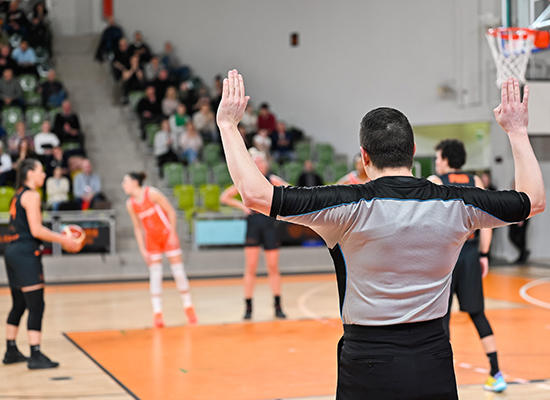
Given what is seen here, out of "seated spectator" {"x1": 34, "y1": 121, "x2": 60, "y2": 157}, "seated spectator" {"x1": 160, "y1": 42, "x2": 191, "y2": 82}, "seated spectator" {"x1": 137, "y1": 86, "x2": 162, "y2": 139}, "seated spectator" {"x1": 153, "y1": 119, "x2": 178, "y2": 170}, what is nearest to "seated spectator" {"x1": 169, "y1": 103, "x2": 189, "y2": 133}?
"seated spectator" {"x1": 153, "y1": 119, "x2": 178, "y2": 170}

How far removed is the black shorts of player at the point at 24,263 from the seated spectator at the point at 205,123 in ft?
33.6

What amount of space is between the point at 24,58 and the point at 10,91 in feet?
5.47

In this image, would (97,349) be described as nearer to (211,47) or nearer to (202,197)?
(202,197)

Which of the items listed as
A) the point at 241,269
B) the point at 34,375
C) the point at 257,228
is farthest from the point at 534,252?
the point at 34,375

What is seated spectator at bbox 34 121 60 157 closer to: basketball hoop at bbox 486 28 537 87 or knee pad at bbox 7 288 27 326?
knee pad at bbox 7 288 27 326

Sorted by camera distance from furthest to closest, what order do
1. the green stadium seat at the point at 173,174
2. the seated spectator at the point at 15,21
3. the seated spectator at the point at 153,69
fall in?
the seated spectator at the point at 15,21, the seated spectator at the point at 153,69, the green stadium seat at the point at 173,174

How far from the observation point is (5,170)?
13.1m

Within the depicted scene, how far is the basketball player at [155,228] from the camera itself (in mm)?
7918

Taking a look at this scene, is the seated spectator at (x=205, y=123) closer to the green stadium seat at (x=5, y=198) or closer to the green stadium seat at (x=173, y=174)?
the green stadium seat at (x=173, y=174)

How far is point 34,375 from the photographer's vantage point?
5.73 metres

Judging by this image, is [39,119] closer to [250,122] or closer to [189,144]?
[189,144]

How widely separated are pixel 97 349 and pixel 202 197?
7.59 m

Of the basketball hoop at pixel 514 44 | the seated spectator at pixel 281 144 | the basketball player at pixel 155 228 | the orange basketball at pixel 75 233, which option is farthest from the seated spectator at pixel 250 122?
the orange basketball at pixel 75 233

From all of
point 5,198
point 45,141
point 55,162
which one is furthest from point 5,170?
point 45,141
